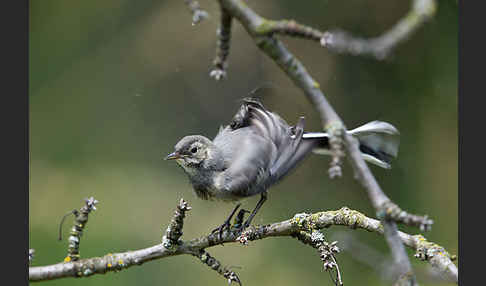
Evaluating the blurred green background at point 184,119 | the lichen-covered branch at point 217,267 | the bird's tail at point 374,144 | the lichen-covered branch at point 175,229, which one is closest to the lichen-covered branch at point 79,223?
the lichen-covered branch at point 175,229

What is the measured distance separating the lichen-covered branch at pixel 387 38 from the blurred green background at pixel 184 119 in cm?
214

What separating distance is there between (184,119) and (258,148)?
5.35ft

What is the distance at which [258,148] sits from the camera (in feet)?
7.29

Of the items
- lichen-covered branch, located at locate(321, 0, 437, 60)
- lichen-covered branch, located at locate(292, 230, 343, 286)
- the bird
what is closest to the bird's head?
the bird

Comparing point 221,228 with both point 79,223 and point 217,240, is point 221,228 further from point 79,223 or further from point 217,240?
point 79,223

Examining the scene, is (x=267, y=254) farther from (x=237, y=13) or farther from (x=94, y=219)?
(x=237, y=13)

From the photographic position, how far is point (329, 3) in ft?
12.0

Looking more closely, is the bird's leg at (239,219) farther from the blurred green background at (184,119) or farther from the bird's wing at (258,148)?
the blurred green background at (184,119)

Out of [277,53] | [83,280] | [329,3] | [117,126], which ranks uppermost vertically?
[329,3]

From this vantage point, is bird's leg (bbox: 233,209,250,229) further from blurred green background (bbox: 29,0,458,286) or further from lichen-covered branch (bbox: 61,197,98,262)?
blurred green background (bbox: 29,0,458,286)

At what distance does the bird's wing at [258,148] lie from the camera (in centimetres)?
207

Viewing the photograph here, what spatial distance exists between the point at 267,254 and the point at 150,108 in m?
1.44

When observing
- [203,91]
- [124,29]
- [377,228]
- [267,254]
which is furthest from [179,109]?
[377,228]

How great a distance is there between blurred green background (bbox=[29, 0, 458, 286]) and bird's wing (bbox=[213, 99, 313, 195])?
2.34 ft
